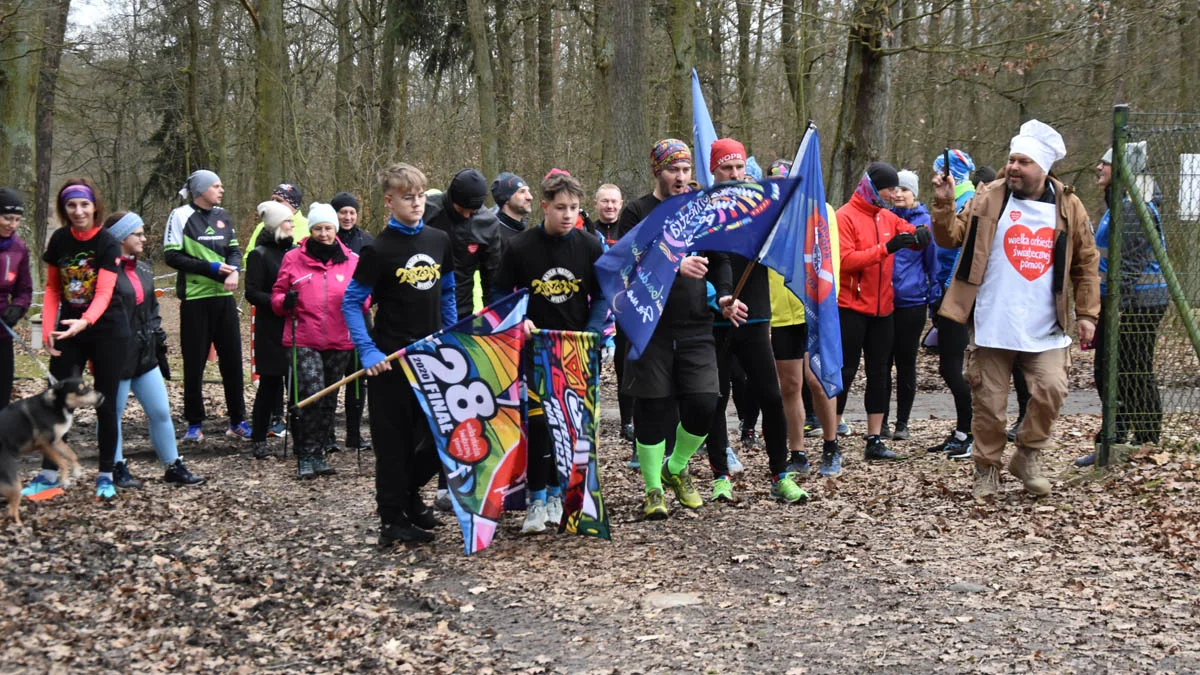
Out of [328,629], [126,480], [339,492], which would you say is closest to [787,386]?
[339,492]

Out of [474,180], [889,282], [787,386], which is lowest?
[787,386]

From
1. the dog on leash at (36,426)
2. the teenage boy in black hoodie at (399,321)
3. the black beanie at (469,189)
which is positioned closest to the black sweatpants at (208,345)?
the dog on leash at (36,426)

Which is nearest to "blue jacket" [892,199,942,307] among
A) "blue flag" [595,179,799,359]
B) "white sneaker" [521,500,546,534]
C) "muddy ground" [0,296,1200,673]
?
"muddy ground" [0,296,1200,673]

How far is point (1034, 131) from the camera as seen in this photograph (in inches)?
285

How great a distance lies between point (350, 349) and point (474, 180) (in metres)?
2.36

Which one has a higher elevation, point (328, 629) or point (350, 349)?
point (350, 349)

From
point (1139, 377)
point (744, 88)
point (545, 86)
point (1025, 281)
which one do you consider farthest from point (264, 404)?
point (744, 88)

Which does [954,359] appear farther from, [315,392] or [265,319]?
[265,319]

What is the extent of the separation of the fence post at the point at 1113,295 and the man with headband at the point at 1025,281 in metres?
0.54

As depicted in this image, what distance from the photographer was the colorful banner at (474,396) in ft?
20.8

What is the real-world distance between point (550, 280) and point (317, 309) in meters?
3.11

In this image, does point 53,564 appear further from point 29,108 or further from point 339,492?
point 29,108

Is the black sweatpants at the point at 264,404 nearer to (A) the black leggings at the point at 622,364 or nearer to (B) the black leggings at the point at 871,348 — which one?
(A) the black leggings at the point at 622,364

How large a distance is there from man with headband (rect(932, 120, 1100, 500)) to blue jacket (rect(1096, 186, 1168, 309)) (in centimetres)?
99
